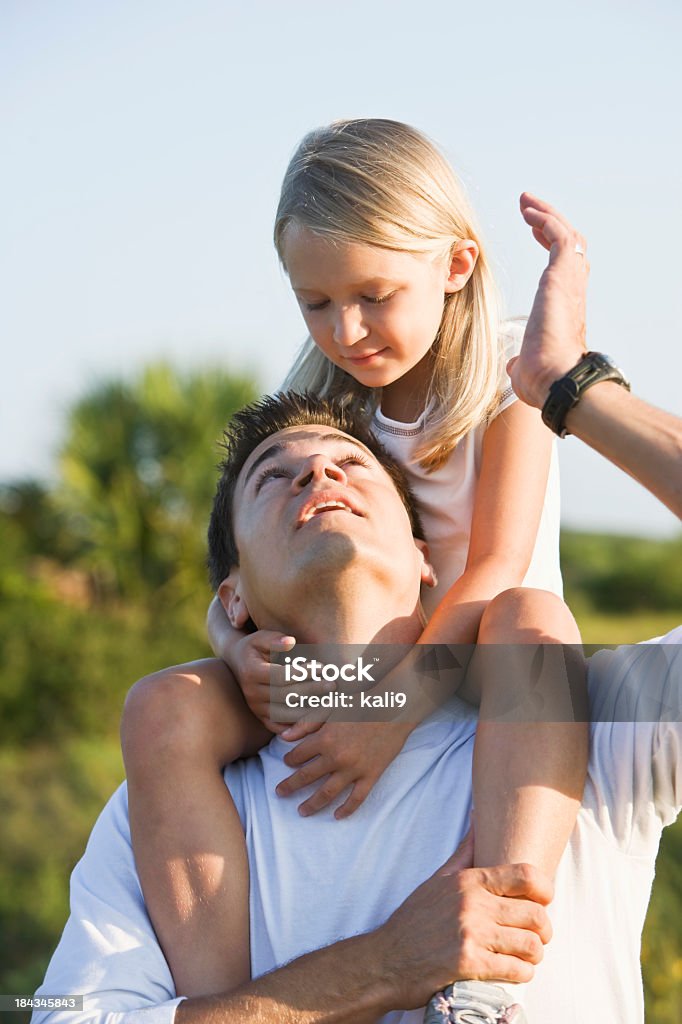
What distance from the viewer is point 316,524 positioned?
8.35 ft

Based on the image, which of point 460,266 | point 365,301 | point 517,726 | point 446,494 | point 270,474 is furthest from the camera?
point 460,266

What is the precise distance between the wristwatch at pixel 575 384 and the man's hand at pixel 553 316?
0.03m

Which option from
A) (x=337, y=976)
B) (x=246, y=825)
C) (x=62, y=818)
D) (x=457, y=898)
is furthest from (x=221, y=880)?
(x=62, y=818)

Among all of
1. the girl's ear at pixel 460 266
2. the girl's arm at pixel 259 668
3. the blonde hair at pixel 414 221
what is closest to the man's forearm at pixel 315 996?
the girl's arm at pixel 259 668

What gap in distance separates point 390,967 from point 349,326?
59.6 inches

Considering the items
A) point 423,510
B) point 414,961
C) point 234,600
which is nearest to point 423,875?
point 414,961

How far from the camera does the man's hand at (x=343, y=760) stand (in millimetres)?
2344

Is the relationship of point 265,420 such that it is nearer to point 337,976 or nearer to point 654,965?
point 337,976

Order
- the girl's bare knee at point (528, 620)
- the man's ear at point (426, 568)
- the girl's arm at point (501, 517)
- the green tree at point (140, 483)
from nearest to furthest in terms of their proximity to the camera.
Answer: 1. the girl's bare knee at point (528, 620)
2. the girl's arm at point (501, 517)
3. the man's ear at point (426, 568)
4. the green tree at point (140, 483)

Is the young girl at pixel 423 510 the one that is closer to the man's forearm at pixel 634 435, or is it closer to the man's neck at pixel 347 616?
the man's neck at pixel 347 616

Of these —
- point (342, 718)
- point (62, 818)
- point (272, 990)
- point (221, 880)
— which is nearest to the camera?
point (272, 990)

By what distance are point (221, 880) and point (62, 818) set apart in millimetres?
6758

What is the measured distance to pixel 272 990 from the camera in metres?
2.07

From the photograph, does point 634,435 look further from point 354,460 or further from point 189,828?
point 189,828
